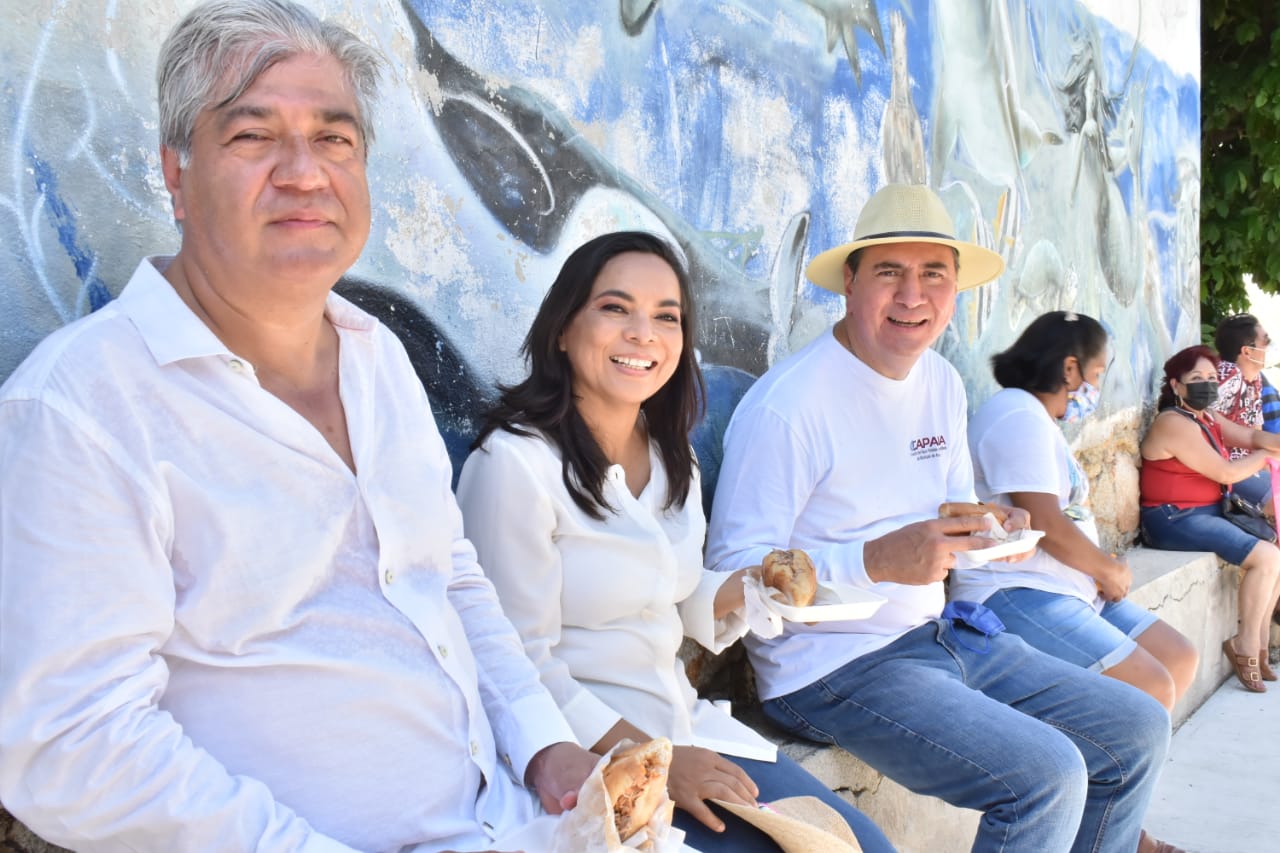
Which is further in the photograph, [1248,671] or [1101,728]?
[1248,671]

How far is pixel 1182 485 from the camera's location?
5855 mm

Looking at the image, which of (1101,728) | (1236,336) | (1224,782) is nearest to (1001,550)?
(1101,728)

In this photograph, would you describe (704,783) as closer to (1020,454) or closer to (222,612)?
(222,612)

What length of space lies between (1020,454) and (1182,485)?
2773mm

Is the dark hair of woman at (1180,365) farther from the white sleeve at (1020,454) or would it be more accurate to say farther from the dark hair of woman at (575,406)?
the dark hair of woman at (575,406)

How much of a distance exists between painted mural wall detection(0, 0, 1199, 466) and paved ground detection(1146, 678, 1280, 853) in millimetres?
1770

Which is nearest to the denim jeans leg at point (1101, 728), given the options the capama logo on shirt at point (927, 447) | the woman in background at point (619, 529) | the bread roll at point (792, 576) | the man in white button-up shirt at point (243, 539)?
the capama logo on shirt at point (927, 447)

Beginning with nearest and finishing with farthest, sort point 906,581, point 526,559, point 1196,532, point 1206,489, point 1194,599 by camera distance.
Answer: point 526,559 < point 906,581 < point 1194,599 < point 1196,532 < point 1206,489

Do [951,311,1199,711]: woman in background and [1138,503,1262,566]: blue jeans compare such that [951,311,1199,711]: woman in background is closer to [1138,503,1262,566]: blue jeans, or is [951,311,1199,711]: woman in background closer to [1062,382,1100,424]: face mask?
[1062,382,1100,424]: face mask

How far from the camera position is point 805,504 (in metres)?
2.79

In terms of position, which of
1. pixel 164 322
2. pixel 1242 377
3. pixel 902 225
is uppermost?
pixel 902 225

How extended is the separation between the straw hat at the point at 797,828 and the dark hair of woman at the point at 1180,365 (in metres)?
→ 4.85

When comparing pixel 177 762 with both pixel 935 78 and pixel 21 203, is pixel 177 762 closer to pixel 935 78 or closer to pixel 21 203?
pixel 21 203

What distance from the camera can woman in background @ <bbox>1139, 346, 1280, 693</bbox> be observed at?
5589mm
